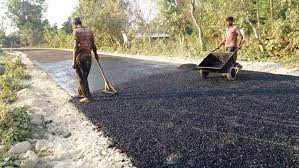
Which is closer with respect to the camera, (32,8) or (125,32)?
(125,32)

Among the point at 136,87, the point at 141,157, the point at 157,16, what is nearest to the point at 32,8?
the point at 157,16

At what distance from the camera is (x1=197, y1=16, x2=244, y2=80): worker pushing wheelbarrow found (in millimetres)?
8502

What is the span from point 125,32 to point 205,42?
7891 millimetres

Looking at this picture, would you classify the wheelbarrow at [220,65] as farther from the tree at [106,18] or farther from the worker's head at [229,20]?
the tree at [106,18]

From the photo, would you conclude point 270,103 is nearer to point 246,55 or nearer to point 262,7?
point 246,55

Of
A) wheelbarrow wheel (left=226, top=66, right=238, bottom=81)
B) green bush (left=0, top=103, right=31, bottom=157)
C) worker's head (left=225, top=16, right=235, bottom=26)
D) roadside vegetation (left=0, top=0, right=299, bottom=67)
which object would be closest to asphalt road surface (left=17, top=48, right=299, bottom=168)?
wheelbarrow wheel (left=226, top=66, right=238, bottom=81)

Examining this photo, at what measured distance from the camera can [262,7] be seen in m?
15.4

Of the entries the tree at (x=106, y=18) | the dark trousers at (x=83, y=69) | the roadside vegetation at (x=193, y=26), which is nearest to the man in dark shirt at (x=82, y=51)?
the dark trousers at (x=83, y=69)

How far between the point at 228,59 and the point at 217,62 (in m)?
0.72

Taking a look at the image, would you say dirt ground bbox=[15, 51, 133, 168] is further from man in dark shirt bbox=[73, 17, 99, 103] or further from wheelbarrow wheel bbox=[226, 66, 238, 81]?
wheelbarrow wheel bbox=[226, 66, 238, 81]

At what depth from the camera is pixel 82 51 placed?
7.84 metres

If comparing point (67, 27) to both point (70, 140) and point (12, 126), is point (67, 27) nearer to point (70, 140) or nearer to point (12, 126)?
point (12, 126)

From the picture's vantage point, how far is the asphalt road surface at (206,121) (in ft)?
13.8

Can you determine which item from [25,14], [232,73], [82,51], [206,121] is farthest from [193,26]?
[25,14]
